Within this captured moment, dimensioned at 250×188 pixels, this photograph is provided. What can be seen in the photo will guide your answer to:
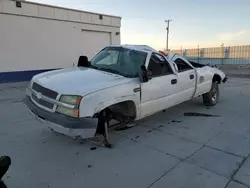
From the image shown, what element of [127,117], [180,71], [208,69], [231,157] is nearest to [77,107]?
[127,117]

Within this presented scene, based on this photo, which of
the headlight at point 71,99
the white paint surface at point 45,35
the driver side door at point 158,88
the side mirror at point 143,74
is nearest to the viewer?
the headlight at point 71,99

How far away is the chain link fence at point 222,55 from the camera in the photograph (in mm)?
21097

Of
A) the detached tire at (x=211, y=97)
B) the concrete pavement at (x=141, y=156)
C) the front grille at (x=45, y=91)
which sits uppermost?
the front grille at (x=45, y=91)

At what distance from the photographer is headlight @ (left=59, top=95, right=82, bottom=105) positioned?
10.9 feet

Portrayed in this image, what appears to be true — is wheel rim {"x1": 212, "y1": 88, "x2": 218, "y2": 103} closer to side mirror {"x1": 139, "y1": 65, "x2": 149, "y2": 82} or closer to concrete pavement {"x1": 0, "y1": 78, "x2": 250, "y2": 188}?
concrete pavement {"x1": 0, "y1": 78, "x2": 250, "y2": 188}

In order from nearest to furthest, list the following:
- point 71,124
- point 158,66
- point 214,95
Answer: point 71,124 < point 158,66 < point 214,95

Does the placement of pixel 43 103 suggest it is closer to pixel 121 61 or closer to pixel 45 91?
pixel 45 91

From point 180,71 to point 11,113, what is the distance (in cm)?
456

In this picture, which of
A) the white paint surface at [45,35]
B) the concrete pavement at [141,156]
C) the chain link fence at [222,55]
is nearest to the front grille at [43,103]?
the concrete pavement at [141,156]

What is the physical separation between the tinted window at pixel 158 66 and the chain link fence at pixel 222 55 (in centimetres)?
1858

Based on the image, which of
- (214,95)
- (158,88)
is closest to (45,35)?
(214,95)

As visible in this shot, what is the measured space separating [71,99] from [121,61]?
1.80 m

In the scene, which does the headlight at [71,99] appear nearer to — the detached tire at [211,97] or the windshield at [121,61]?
the windshield at [121,61]

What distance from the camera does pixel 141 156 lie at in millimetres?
3707
